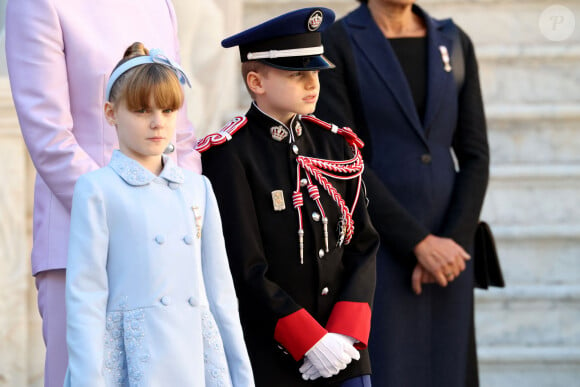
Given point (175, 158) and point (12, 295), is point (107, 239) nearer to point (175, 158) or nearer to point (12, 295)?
point (175, 158)

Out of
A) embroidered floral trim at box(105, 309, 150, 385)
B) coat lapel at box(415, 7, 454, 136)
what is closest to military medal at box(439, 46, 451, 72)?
coat lapel at box(415, 7, 454, 136)

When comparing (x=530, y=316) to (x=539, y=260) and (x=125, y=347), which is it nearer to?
(x=539, y=260)

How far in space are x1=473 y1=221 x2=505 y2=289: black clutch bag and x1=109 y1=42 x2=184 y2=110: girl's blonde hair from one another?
1.83 m

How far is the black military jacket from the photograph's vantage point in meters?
3.16

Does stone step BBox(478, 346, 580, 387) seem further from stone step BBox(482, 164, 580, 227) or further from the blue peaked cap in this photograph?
the blue peaked cap

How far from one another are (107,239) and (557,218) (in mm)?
3369

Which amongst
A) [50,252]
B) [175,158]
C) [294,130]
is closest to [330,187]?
[294,130]

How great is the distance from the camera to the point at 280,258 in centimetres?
325

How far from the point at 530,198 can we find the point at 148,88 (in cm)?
323

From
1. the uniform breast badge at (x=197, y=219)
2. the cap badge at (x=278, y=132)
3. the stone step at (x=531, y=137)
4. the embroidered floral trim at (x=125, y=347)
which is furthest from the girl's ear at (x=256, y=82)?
the stone step at (x=531, y=137)

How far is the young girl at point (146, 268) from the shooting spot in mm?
2654

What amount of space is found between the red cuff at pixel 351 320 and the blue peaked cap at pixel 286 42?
666 millimetres

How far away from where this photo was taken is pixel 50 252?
3068mm

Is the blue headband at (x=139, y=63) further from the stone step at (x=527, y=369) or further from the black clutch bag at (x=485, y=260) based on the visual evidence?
the stone step at (x=527, y=369)
